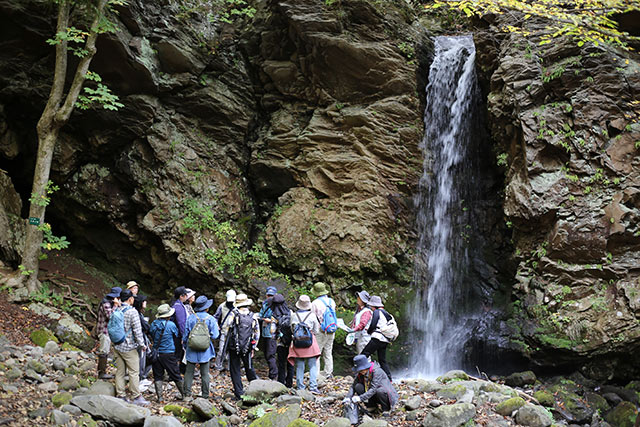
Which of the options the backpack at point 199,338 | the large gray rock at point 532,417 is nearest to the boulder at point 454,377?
the large gray rock at point 532,417

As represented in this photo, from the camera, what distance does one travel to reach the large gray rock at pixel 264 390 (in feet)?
22.6

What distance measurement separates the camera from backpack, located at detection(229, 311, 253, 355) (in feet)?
23.1

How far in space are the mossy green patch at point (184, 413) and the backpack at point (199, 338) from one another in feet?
2.80

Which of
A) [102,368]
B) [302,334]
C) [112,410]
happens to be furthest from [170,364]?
[302,334]

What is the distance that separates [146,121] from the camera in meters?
13.5

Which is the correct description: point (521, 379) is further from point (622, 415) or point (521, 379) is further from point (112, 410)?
point (112, 410)

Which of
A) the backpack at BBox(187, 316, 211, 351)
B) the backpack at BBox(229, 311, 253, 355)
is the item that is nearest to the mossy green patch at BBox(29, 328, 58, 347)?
the backpack at BBox(187, 316, 211, 351)

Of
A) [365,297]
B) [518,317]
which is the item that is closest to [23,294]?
[365,297]

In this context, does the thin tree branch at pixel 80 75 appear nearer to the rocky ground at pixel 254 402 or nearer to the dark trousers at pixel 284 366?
the rocky ground at pixel 254 402

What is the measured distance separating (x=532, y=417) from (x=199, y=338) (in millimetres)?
5097

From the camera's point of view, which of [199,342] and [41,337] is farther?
[41,337]

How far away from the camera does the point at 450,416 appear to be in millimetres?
5926

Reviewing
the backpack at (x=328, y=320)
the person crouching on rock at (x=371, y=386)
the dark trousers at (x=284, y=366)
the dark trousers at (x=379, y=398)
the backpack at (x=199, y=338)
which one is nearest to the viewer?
the person crouching on rock at (x=371, y=386)

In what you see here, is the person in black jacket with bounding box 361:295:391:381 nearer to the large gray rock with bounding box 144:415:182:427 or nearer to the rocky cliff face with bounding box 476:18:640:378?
the large gray rock with bounding box 144:415:182:427
